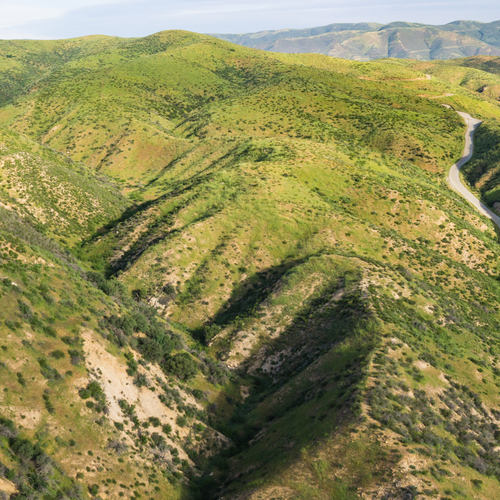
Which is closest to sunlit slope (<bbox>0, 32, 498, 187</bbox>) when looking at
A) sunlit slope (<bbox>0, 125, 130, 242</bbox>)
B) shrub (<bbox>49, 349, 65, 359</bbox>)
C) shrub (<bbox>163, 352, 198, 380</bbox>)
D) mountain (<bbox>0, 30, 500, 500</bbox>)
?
mountain (<bbox>0, 30, 500, 500</bbox>)

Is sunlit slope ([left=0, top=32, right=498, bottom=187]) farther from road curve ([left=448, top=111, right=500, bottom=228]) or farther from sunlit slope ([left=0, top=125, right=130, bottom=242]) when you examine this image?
sunlit slope ([left=0, top=125, right=130, bottom=242])

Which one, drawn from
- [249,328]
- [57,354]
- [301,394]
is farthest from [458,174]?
[57,354]

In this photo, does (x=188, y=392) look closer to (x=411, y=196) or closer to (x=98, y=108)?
(x=411, y=196)

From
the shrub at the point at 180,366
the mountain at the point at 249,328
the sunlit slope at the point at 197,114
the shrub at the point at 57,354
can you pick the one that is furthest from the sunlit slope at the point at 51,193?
the shrub at the point at 57,354

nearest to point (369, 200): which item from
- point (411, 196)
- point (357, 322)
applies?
point (411, 196)

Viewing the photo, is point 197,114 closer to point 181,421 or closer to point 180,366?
point 180,366

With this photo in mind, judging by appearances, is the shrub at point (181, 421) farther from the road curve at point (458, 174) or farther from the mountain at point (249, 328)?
the road curve at point (458, 174)
